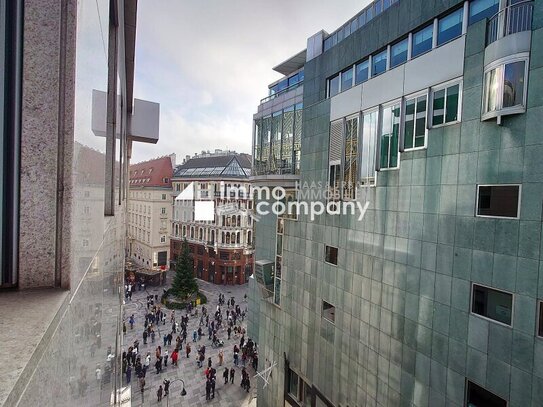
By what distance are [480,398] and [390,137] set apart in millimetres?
8200

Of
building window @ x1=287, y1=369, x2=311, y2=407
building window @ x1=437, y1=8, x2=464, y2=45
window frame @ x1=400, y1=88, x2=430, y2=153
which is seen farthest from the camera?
building window @ x1=287, y1=369, x2=311, y2=407

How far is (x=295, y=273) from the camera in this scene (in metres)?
16.4

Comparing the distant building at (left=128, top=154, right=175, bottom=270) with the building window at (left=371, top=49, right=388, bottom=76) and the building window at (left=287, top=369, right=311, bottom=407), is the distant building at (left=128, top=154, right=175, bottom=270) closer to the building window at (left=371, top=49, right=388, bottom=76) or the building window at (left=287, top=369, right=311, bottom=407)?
the building window at (left=287, top=369, right=311, bottom=407)

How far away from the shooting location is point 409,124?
10375 millimetres

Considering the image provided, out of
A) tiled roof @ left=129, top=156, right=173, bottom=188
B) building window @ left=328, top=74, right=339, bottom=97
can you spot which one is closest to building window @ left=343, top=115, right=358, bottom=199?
building window @ left=328, top=74, right=339, bottom=97

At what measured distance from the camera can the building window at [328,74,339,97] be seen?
564 inches

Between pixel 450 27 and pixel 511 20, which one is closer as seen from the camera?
pixel 511 20

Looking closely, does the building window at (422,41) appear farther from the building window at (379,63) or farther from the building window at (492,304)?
the building window at (492,304)

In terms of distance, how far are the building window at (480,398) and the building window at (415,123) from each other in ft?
23.1


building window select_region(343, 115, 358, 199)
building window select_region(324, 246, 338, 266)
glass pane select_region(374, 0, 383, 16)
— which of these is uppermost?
glass pane select_region(374, 0, 383, 16)

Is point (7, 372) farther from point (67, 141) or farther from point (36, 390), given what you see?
point (67, 141)

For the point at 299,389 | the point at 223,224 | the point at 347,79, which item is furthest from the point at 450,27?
the point at 223,224

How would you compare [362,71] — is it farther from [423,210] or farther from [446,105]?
[423,210]

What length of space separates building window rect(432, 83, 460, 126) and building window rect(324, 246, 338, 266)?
21.8 ft
